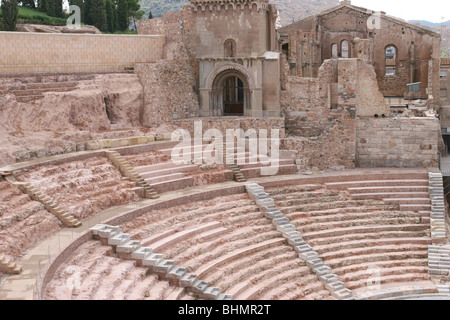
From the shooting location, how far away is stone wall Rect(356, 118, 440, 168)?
25969mm

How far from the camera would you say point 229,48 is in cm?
2902

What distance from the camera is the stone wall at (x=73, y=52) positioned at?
24031mm

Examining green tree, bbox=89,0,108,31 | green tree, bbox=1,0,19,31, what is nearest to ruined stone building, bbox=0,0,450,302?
green tree, bbox=1,0,19,31

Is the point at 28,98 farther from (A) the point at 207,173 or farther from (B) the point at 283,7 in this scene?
(B) the point at 283,7

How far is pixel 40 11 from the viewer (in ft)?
134

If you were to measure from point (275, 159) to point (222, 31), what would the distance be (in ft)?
24.4

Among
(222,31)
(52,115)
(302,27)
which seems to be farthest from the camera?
(302,27)

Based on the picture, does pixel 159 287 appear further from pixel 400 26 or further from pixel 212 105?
pixel 400 26

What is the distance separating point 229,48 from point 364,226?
1174cm

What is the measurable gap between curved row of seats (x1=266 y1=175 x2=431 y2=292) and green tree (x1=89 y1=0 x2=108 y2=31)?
21.8 meters

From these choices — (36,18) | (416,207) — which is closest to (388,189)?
(416,207)

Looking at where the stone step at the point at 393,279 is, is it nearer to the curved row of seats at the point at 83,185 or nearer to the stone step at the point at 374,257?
the stone step at the point at 374,257
